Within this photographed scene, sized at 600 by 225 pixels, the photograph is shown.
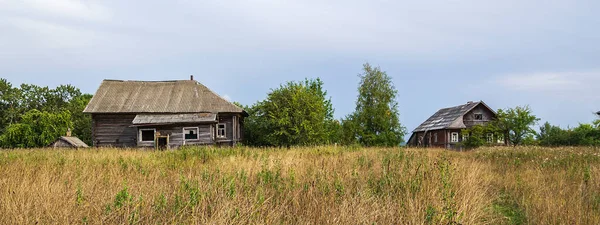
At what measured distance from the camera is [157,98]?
3092 centimetres

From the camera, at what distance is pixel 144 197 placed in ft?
16.6

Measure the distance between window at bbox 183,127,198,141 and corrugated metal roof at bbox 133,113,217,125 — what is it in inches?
29.7

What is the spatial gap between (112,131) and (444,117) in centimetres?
3330

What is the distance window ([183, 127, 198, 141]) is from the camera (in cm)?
2844

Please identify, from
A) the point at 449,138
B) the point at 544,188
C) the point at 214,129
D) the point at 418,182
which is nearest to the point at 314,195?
the point at 418,182

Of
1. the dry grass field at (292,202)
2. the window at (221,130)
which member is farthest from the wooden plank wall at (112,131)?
the dry grass field at (292,202)

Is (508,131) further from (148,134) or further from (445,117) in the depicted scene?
(148,134)

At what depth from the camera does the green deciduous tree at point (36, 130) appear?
40500mm

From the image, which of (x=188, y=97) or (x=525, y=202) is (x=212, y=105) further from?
(x=525, y=202)

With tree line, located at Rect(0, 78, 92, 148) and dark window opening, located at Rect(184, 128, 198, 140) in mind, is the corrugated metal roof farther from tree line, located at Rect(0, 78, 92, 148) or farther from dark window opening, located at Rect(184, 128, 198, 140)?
tree line, located at Rect(0, 78, 92, 148)

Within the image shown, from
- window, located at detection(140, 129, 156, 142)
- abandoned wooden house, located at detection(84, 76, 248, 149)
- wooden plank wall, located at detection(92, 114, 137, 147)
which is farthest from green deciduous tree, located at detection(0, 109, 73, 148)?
window, located at detection(140, 129, 156, 142)

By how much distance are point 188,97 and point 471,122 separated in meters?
28.4

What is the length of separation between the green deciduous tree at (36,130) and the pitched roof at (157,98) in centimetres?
1395

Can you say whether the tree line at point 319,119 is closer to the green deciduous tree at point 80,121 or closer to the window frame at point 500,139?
the window frame at point 500,139
